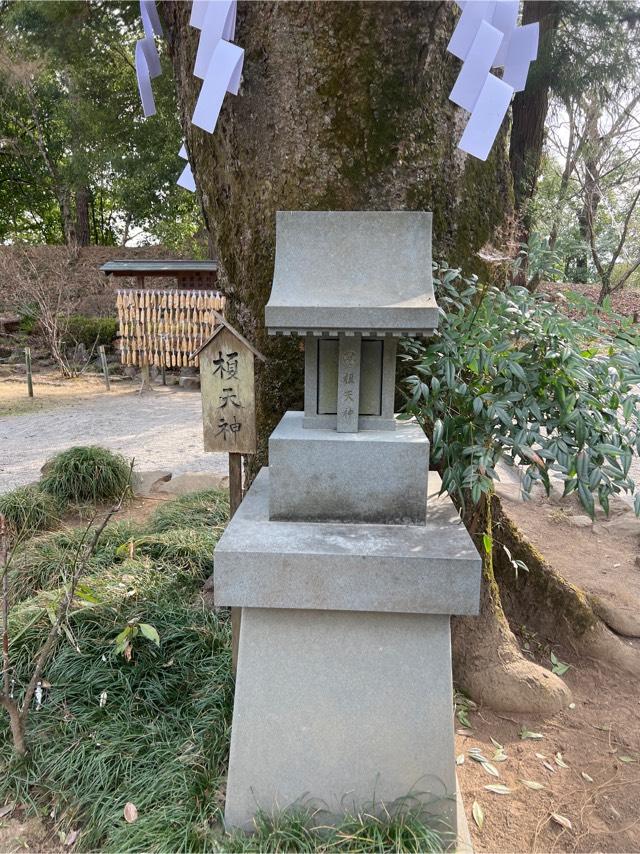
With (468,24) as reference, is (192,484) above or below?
below

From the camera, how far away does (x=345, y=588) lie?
68.1 inches

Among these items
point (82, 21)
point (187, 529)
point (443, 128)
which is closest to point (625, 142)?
point (82, 21)

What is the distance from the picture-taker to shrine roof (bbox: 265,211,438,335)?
174cm

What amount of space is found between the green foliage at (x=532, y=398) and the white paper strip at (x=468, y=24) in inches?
29.2

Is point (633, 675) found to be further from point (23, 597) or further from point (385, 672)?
point (23, 597)

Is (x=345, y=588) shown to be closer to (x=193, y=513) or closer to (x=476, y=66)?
(x=476, y=66)

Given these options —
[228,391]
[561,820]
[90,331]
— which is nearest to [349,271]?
[228,391]

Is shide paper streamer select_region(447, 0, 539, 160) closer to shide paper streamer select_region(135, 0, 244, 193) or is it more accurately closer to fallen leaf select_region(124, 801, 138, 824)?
shide paper streamer select_region(135, 0, 244, 193)

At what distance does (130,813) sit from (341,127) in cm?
261

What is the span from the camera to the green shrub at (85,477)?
182 inches

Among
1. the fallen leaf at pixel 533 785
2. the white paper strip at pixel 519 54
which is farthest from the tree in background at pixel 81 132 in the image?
the fallen leaf at pixel 533 785

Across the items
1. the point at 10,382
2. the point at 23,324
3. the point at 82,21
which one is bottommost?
the point at 10,382

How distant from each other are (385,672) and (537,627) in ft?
4.84

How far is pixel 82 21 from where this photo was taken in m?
6.15
